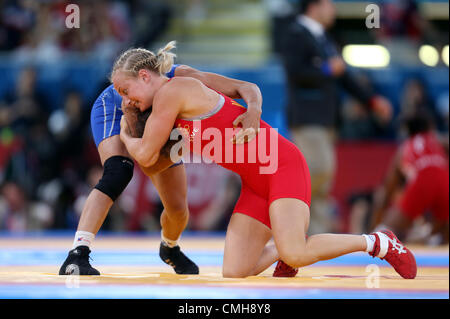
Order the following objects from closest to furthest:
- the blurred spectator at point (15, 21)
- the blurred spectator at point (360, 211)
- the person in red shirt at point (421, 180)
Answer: the person in red shirt at point (421, 180) < the blurred spectator at point (360, 211) < the blurred spectator at point (15, 21)

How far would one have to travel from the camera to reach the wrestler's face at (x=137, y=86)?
319cm

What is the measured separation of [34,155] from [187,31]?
3691 mm

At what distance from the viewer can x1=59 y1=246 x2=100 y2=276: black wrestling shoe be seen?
304 centimetres

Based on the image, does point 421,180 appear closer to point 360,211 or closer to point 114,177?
point 360,211

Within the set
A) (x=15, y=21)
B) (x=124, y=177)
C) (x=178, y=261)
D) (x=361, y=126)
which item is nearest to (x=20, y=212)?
(x=15, y=21)

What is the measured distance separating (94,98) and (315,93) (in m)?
3.14

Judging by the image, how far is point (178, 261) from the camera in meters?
3.62

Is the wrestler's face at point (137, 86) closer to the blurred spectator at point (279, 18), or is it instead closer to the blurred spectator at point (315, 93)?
the blurred spectator at point (315, 93)

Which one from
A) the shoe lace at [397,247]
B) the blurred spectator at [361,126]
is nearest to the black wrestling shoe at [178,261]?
the shoe lace at [397,247]

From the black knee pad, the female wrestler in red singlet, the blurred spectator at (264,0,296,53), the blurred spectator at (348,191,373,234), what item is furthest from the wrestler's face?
the blurred spectator at (264,0,296,53)

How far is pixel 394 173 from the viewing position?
6.43 m

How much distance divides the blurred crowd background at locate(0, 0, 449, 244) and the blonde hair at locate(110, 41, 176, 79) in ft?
12.7

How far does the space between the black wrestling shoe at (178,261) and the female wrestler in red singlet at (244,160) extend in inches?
11.1
